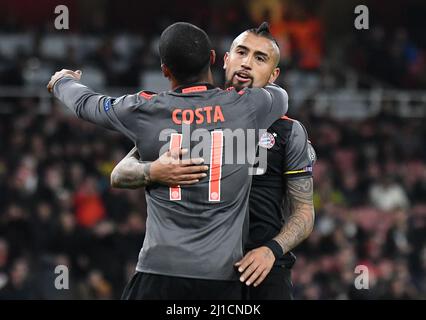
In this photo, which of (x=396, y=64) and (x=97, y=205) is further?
(x=396, y=64)

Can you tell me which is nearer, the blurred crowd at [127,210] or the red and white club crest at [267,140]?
the red and white club crest at [267,140]

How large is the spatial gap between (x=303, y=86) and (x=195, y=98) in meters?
12.1

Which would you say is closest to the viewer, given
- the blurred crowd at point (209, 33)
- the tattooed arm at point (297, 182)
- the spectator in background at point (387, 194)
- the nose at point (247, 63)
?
the tattooed arm at point (297, 182)

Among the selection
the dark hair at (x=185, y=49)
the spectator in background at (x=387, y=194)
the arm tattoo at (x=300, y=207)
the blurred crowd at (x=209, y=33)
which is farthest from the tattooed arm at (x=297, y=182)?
the blurred crowd at (x=209, y=33)

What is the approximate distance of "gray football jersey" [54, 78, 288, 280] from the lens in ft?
16.6

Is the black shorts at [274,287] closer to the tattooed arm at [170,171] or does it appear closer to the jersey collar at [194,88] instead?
the tattooed arm at [170,171]

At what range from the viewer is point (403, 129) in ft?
54.2

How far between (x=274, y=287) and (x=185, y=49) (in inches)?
57.2

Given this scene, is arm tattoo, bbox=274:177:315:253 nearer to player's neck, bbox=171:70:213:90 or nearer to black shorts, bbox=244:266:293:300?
black shorts, bbox=244:266:293:300

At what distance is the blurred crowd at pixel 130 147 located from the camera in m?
13.0

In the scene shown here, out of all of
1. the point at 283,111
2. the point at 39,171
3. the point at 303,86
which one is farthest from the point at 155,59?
the point at 283,111

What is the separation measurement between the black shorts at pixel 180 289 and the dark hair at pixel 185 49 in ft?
3.52

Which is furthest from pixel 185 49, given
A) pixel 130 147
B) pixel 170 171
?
pixel 130 147
